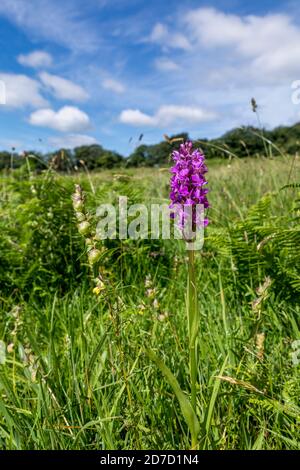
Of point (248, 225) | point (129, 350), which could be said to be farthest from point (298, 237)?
point (129, 350)

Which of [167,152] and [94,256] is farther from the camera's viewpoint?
[167,152]

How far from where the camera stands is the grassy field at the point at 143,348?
147cm

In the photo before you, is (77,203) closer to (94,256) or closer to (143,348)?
(94,256)

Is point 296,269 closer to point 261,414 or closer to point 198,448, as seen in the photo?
point 261,414

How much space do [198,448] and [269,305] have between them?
1.04 meters

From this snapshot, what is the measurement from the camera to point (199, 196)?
3.90 ft

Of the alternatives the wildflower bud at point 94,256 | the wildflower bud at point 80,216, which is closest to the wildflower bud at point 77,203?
the wildflower bud at point 80,216

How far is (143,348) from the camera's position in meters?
1.23

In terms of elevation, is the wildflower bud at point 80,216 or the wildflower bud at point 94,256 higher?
the wildflower bud at point 80,216

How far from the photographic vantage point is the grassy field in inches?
58.0

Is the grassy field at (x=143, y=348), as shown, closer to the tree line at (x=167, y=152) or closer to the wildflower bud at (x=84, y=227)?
the wildflower bud at (x=84, y=227)

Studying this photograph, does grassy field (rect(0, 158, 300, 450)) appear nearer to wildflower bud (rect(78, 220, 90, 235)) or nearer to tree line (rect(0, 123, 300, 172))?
wildflower bud (rect(78, 220, 90, 235))

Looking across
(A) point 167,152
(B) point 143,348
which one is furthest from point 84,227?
(A) point 167,152

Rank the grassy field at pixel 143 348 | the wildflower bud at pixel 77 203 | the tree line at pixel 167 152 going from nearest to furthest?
the wildflower bud at pixel 77 203, the grassy field at pixel 143 348, the tree line at pixel 167 152
